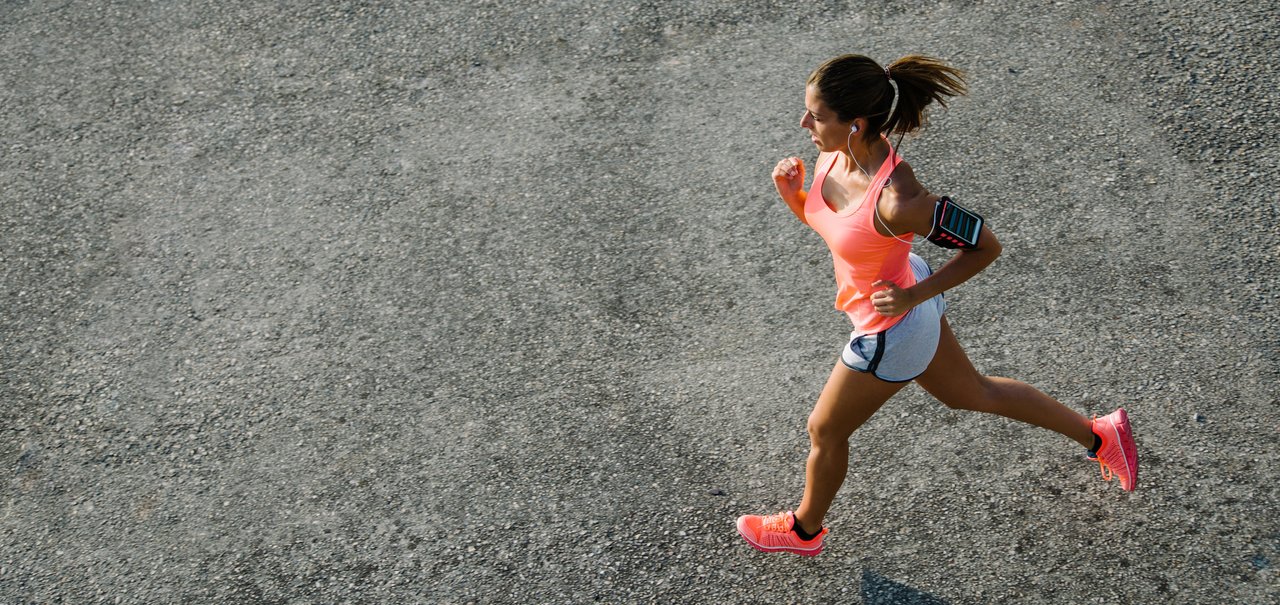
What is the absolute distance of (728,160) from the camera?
6.17m

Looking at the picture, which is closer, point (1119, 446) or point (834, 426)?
point (834, 426)

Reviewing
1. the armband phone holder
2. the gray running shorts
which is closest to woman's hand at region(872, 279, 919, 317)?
the gray running shorts

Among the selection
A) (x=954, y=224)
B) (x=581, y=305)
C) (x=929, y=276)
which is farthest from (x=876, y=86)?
(x=581, y=305)

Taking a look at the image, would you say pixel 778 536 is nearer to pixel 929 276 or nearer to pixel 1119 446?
pixel 929 276

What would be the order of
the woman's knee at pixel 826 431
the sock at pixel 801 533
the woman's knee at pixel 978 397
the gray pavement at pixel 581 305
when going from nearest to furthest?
the woman's knee at pixel 826 431 → the woman's knee at pixel 978 397 → the sock at pixel 801 533 → the gray pavement at pixel 581 305

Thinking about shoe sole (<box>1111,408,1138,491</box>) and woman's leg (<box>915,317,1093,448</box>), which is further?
shoe sole (<box>1111,408,1138,491</box>)

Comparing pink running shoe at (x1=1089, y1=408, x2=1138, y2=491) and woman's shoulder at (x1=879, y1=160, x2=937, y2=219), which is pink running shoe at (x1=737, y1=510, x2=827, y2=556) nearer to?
pink running shoe at (x1=1089, y1=408, x2=1138, y2=491)

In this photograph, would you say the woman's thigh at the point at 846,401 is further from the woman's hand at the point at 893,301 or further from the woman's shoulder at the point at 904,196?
the woman's shoulder at the point at 904,196

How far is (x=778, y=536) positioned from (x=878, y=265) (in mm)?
1145

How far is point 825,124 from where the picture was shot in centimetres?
355

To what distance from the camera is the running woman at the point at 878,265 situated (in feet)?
11.3

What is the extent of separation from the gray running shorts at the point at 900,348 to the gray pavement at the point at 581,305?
2.78 ft

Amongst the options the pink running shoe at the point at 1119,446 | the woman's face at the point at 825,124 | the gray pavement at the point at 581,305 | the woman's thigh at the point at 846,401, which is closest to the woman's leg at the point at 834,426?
the woman's thigh at the point at 846,401

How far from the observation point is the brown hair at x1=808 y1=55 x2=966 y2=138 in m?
3.46
